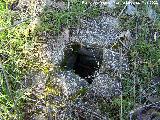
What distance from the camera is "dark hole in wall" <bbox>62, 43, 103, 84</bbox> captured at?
3.02 metres

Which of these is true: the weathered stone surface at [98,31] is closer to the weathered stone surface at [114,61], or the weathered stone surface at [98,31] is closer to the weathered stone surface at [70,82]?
the weathered stone surface at [114,61]

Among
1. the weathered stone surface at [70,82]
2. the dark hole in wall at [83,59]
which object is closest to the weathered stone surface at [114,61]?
the dark hole in wall at [83,59]

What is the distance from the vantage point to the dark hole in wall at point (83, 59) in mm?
3021

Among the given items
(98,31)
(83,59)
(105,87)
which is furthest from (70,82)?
(98,31)

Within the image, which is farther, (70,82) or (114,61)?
(114,61)

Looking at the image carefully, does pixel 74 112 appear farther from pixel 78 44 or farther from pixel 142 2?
pixel 142 2

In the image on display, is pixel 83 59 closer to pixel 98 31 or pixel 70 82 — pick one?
pixel 98 31

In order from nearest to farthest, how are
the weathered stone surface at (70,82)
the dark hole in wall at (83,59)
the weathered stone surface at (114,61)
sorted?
the weathered stone surface at (70,82), the weathered stone surface at (114,61), the dark hole in wall at (83,59)

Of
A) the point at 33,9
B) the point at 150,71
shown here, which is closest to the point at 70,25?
the point at 33,9

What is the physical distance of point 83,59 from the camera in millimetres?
3162

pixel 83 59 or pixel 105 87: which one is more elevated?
pixel 83 59

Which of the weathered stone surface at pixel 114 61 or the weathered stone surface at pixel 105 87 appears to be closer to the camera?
the weathered stone surface at pixel 105 87

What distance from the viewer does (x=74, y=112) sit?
265 centimetres

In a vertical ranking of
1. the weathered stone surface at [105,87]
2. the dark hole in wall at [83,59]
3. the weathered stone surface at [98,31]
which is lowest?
the weathered stone surface at [105,87]
